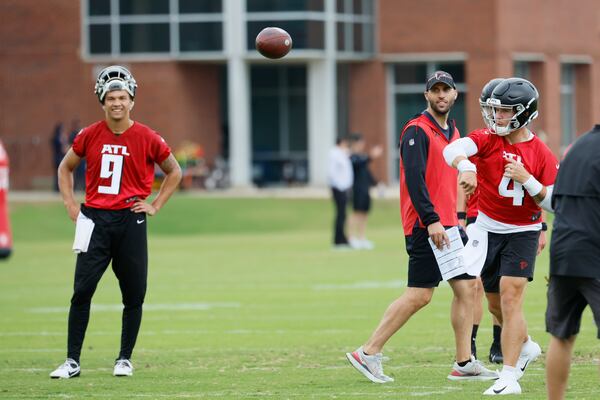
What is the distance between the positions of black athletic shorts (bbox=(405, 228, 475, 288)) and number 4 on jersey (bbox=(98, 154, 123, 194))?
217cm

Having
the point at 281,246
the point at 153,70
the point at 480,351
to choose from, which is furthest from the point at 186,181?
the point at 480,351

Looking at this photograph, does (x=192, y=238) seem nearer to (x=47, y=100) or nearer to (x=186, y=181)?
(x=186, y=181)

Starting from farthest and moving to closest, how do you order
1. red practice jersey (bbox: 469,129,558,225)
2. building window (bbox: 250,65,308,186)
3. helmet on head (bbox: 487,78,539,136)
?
building window (bbox: 250,65,308,186), red practice jersey (bbox: 469,129,558,225), helmet on head (bbox: 487,78,539,136)

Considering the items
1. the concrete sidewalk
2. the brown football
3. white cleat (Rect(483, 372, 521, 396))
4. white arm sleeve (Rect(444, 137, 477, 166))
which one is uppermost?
the brown football

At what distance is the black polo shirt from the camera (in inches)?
283

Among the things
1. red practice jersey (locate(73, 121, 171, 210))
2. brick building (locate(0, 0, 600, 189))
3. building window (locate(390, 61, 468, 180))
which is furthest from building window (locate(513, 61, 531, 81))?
red practice jersey (locate(73, 121, 171, 210))

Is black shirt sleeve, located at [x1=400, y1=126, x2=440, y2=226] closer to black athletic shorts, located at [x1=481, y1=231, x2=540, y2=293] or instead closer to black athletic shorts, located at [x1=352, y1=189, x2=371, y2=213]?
black athletic shorts, located at [x1=481, y1=231, x2=540, y2=293]

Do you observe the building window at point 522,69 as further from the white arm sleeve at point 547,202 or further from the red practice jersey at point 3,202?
the white arm sleeve at point 547,202

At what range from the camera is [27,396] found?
29.6 ft

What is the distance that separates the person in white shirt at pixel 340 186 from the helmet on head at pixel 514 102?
50.2 feet

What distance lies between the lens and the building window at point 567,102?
47.1 m

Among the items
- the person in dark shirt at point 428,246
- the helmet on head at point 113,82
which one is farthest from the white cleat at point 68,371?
the person in dark shirt at point 428,246

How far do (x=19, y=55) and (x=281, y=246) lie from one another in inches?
740

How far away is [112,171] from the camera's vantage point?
9.88 meters
